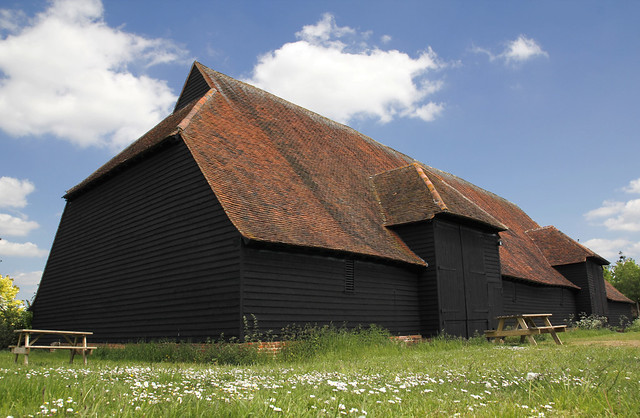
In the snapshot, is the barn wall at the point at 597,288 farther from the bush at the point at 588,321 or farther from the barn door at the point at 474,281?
the barn door at the point at 474,281

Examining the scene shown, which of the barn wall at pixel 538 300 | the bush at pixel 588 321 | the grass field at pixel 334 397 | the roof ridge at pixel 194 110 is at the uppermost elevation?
the roof ridge at pixel 194 110

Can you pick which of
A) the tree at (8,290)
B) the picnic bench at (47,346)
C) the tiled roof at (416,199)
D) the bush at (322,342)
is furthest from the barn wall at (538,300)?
the tree at (8,290)

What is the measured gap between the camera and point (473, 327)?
1803 centimetres

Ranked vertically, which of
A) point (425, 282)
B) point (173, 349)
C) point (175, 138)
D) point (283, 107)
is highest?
point (283, 107)

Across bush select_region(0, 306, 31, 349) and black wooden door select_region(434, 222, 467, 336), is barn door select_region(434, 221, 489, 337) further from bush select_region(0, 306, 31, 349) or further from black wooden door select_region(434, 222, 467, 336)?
bush select_region(0, 306, 31, 349)

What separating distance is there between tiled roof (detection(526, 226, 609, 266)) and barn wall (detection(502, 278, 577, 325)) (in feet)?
6.48

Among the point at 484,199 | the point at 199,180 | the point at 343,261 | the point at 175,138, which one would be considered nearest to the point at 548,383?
the point at 343,261

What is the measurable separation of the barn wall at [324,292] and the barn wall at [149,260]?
0.67 m

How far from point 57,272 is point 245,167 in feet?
32.9

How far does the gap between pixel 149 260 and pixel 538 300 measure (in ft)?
68.4

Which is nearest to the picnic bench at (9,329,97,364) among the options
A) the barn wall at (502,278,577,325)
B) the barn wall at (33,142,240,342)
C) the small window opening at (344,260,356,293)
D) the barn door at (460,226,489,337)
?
the barn wall at (33,142,240,342)

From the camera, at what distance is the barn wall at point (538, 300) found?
23.0m

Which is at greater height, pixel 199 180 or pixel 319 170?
pixel 319 170

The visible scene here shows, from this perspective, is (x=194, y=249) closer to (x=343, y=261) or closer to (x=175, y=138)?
(x=175, y=138)
